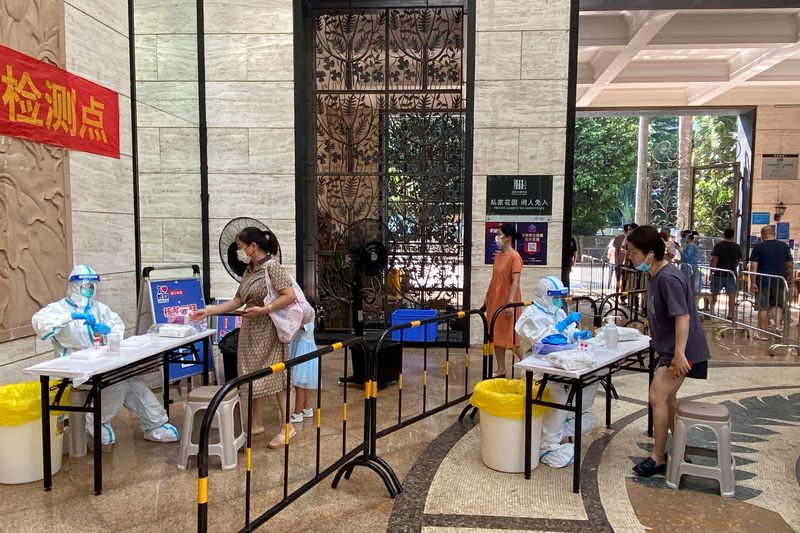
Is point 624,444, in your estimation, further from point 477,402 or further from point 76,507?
point 76,507

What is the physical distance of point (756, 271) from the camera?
356 inches

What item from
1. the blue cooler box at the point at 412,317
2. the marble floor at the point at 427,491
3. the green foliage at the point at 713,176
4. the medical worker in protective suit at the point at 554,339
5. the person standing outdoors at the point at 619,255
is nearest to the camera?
the marble floor at the point at 427,491

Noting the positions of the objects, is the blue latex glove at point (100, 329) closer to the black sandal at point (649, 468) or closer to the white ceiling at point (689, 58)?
the black sandal at point (649, 468)

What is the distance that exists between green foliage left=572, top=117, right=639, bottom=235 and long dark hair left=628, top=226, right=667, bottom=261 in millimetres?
23010

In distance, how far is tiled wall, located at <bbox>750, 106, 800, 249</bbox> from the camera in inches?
551

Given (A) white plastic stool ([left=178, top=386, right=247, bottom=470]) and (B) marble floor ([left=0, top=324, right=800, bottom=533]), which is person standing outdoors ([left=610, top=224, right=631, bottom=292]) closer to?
(B) marble floor ([left=0, top=324, right=800, bottom=533])

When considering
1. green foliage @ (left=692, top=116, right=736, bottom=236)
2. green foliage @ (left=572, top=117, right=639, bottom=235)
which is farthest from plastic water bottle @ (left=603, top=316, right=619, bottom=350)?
green foliage @ (left=572, top=117, right=639, bottom=235)

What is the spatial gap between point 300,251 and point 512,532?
5.06m

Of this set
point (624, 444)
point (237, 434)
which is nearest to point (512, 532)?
point (624, 444)

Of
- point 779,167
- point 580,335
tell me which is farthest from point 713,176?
point 580,335

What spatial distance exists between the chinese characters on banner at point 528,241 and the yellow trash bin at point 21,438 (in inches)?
203

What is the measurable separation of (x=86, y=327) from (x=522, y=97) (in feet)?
18.4

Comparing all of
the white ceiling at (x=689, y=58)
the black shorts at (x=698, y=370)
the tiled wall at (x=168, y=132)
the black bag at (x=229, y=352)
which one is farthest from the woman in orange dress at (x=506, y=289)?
the white ceiling at (x=689, y=58)

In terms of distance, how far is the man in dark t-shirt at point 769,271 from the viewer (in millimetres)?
8484
